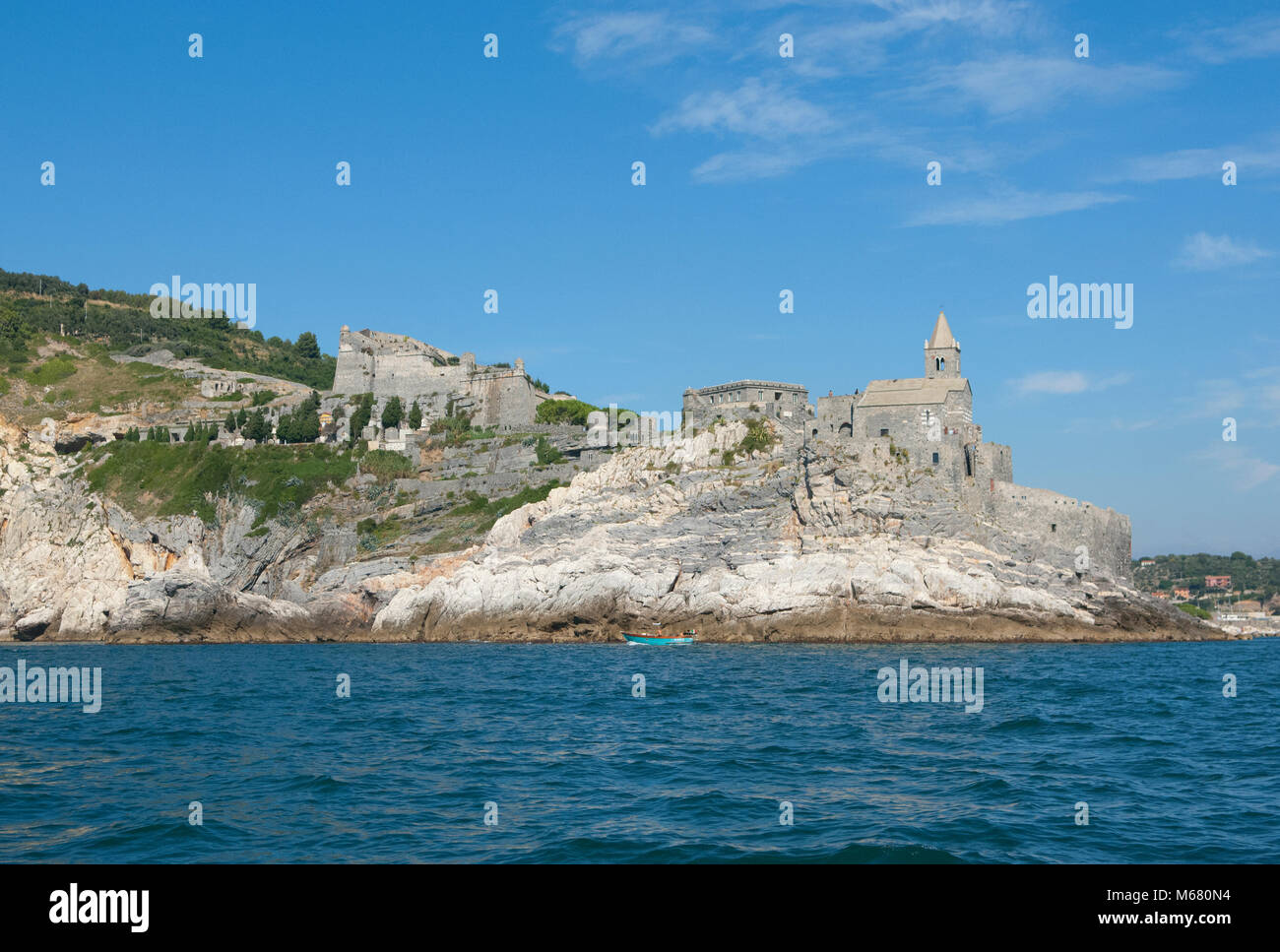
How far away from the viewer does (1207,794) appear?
15375 millimetres

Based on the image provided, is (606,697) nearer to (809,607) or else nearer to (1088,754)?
(1088,754)

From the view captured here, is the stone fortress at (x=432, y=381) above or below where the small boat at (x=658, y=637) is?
above

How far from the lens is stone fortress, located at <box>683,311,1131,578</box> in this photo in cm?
5744

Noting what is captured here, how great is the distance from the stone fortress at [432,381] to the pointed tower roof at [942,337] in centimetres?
3350

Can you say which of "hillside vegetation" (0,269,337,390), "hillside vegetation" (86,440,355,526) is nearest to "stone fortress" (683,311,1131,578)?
"hillside vegetation" (86,440,355,526)

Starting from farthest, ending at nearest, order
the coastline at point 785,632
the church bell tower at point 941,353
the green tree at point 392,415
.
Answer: the green tree at point 392,415, the church bell tower at point 941,353, the coastline at point 785,632

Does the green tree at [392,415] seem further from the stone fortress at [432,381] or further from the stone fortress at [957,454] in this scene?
the stone fortress at [957,454]

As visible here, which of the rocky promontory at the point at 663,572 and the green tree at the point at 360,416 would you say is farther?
the green tree at the point at 360,416

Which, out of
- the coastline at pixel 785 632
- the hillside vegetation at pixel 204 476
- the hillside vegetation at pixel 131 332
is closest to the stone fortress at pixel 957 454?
the coastline at pixel 785 632

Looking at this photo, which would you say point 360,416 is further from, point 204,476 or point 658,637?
point 658,637

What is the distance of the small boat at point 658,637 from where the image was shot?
2050 inches

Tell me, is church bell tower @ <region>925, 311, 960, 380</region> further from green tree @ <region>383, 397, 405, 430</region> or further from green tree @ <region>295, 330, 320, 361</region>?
green tree @ <region>295, 330, 320, 361</region>
